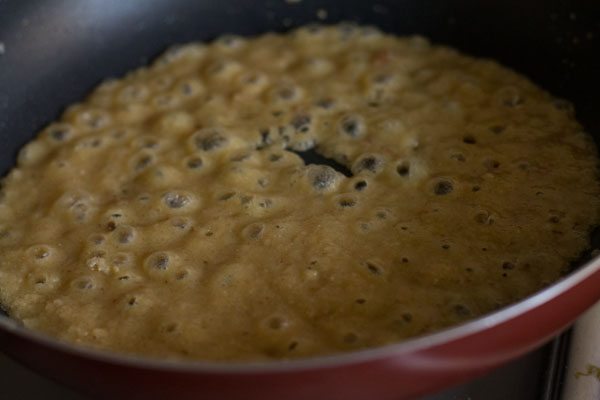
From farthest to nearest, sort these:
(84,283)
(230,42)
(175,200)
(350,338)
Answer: (230,42) → (175,200) → (84,283) → (350,338)

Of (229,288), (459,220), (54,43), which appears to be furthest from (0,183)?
(459,220)

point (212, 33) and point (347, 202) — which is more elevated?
point (212, 33)

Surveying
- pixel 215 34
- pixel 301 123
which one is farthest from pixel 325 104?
pixel 215 34

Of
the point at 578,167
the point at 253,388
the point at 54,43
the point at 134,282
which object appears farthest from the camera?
the point at 54,43

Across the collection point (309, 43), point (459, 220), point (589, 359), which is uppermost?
point (309, 43)

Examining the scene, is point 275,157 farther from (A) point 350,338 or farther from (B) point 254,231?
(A) point 350,338

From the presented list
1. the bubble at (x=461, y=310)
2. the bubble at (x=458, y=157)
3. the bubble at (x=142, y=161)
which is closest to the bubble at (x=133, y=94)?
the bubble at (x=142, y=161)

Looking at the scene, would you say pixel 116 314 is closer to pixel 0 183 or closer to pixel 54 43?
pixel 0 183

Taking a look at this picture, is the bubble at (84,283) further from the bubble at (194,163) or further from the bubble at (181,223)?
the bubble at (194,163)
